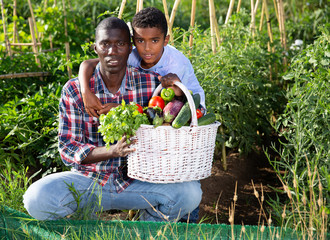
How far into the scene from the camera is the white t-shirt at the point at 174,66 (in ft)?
9.52

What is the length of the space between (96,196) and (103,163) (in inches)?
8.3

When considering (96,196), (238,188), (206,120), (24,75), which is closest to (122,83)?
(206,120)

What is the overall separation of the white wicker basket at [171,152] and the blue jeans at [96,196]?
0.18 metres

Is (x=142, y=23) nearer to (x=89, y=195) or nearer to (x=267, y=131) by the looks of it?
(x=89, y=195)

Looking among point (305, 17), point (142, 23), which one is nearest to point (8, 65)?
point (142, 23)

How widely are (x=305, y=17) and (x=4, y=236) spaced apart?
17.8 feet

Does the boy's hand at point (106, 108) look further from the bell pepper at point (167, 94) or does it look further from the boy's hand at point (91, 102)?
the bell pepper at point (167, 94)

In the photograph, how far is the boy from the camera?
2.62 meters

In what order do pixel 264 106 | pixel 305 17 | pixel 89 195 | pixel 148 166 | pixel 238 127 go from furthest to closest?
pixel 305 17 < pixel 264 106 < pixel 238 127 < pixel 89 195 < pixel 148 166

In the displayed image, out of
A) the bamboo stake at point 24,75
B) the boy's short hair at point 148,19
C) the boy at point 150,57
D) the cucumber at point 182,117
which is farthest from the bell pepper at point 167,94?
the bamboo stake at point 24,75

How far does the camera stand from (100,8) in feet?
23.2

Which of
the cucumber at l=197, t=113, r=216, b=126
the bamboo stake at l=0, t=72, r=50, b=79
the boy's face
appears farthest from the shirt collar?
the bamboo stake at l=0, t=72, r=50, b=79

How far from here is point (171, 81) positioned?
8.45 feet

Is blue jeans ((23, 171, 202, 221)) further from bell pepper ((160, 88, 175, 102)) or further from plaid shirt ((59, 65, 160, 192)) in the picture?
bell pepper ((160, 88, 175, 102))
